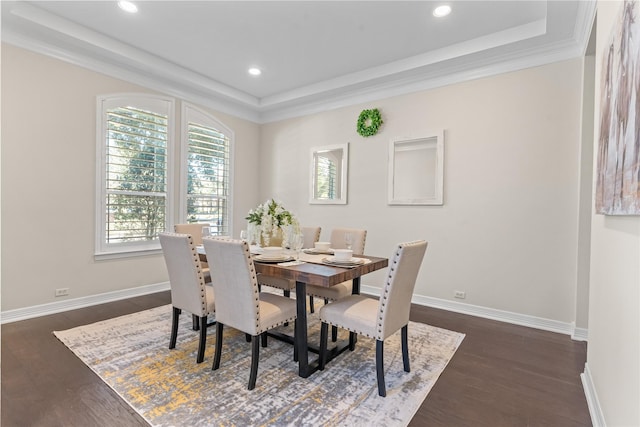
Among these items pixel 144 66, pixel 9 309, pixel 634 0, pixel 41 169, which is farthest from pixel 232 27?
pixel 9 309

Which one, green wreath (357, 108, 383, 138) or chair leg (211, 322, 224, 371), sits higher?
green wreath (357, 108, 383, 138)

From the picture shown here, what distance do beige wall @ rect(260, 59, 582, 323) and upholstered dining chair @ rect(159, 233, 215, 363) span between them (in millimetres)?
2608

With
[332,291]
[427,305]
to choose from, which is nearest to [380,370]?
[332,291]

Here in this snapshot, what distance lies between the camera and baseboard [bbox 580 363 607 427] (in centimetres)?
168

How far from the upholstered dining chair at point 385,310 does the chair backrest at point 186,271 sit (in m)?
0.96

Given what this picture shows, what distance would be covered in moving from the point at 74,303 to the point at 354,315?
336 centimetres

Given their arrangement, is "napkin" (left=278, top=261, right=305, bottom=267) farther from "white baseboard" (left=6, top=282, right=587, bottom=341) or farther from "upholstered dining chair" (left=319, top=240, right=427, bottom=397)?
"white baseboard" (left=6, top=282, right=587, bottom=341)

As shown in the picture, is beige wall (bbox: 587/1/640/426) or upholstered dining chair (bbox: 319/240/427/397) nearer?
beige wall (bbox: 587/1/640/426)

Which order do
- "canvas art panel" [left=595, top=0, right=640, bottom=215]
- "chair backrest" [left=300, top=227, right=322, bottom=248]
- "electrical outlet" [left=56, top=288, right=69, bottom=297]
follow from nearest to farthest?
"canvas art panel" [left=595, top=0, right=640, bottom=215] < "electrical outlet" [left=56, top=288, right=69, bottom=297] < "chair backrest" [left=300, top=227, right=322, bottom=248]

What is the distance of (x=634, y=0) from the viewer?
1.24m

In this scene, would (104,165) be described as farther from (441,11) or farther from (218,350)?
(441,11)

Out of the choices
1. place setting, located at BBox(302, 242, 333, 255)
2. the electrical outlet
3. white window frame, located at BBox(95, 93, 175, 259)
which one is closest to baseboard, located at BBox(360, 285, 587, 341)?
place setting, located at BBox(302, 242, 333, 255)

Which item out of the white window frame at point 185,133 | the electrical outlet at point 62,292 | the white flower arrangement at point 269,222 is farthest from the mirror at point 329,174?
the electrical outlet at point 62,292

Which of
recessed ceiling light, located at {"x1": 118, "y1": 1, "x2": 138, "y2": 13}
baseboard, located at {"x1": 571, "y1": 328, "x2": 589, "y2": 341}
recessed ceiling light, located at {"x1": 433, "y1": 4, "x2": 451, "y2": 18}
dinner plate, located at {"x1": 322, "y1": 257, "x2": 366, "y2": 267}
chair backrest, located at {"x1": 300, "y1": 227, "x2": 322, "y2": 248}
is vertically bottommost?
baseboard, located at {"x1": 571, "y1": 328, "x2": 589, "y2": 341}
